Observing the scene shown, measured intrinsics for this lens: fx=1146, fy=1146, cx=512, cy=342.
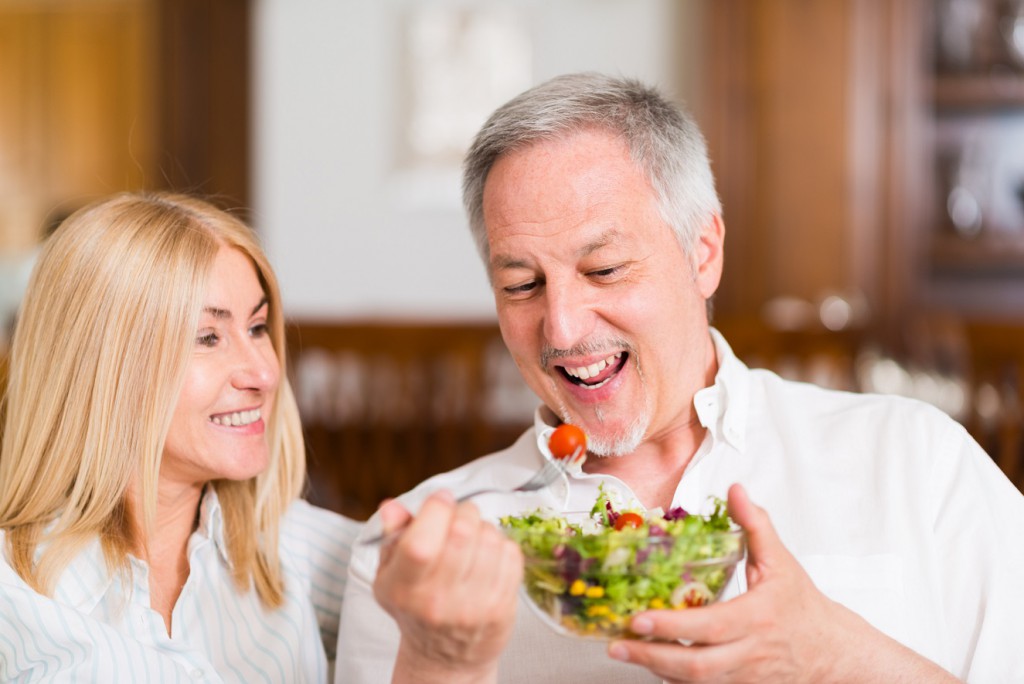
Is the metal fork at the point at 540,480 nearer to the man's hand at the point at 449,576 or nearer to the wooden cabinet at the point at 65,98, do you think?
the man's hand at the point at 449,576

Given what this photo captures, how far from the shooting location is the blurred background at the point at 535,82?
3.18 m

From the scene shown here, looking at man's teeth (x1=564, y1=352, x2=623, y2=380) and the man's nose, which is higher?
the man's nose

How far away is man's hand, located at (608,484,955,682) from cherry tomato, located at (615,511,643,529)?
10 centimetres

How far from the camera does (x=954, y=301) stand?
14.5 ft

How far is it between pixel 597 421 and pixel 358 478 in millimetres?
1609

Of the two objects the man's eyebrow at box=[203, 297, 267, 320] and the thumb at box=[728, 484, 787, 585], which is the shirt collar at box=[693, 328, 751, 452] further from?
the man's eyebrow at box=[203, 297, 267, 320]

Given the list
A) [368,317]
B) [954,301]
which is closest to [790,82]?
[954,301]

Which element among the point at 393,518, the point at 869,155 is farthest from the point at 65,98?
the point at 393,518

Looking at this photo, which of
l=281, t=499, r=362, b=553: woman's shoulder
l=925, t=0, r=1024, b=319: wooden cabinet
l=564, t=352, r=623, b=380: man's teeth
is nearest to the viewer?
l=564, t=352, r=623, b=380: man's teeth

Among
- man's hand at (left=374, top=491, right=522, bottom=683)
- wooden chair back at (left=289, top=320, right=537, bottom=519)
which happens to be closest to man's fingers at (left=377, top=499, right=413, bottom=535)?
man's hand at (left=374, top=491, right=522, bottom=683)

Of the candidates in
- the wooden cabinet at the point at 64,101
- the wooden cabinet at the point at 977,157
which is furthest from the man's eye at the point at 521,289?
the wooden cabinet at the point at 64,101

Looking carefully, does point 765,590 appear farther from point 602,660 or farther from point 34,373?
point 34,373

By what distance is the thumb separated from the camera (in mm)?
1181

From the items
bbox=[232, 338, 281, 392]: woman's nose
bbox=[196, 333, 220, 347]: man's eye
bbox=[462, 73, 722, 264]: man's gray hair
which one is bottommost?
bbox=[232, 338, 281, 392]: woman's nose
